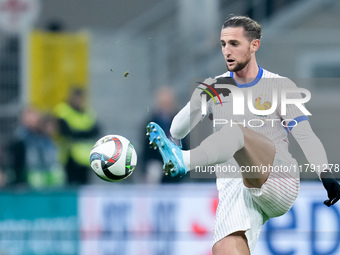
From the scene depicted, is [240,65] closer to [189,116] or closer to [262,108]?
[262,108]

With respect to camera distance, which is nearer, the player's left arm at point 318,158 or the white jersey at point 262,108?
the player's left arm at point 318,158

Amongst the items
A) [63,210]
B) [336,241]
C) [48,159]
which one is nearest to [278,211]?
[336,241]

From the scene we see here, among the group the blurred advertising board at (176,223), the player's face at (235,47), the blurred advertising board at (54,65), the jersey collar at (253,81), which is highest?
the blurred advertising board at (54,65)

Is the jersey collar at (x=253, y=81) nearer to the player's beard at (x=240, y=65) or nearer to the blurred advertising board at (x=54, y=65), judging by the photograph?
the player's beard at (x=240, y=65)

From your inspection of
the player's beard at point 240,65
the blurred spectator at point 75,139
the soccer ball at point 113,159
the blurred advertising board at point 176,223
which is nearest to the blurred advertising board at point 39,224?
the blurred advertising board at point 176,223

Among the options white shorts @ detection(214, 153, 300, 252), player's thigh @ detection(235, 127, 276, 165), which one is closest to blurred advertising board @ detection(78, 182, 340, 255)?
white shorts @ detection(214, 153, 300, 252)

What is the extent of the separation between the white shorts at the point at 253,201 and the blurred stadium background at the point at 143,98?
Result: 2.80m

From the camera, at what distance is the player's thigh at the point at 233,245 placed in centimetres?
609

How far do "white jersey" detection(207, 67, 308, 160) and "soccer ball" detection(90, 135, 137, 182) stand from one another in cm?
61

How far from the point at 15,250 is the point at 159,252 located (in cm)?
150

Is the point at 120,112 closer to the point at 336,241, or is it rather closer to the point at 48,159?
the point at 48,159

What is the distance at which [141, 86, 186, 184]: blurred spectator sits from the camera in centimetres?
1030

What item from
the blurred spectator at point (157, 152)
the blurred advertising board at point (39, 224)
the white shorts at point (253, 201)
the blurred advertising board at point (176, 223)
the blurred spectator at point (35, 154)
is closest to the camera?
the white shorts at point (253, 201)

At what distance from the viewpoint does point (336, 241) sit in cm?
925
